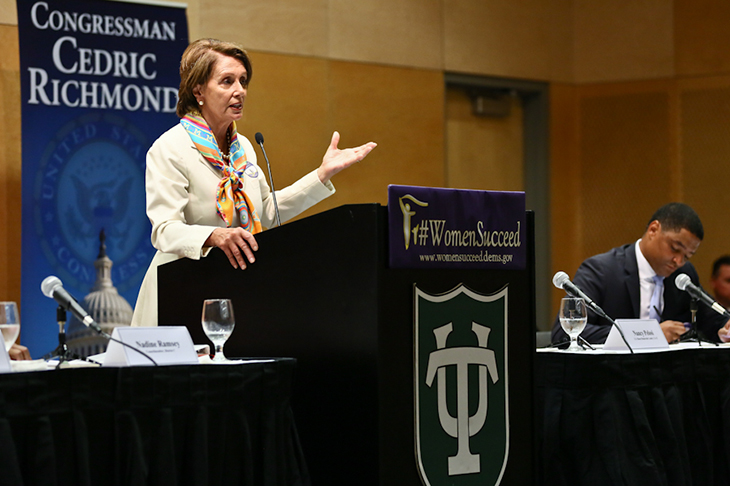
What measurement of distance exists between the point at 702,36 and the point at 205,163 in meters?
5.16

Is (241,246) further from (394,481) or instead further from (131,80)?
(131,80)

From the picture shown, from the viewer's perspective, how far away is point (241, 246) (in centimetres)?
228

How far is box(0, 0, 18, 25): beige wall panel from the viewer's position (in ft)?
16.4

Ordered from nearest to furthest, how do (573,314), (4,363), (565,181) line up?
(4,363) < (573,314) < (565,181)

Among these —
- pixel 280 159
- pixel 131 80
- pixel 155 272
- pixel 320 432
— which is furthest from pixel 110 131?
pixel 320 432

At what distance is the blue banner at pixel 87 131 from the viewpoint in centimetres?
443

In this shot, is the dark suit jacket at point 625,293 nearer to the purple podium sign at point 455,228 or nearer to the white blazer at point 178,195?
the white blazer at point 178,195

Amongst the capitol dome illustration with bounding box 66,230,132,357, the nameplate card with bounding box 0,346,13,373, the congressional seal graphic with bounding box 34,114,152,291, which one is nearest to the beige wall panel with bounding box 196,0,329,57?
the congressional seal graphic with bounding box 34,114,152,291

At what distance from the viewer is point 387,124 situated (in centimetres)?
631

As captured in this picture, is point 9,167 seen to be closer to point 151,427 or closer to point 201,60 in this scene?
point 201,60

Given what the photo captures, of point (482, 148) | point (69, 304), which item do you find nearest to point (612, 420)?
point (69, 304)

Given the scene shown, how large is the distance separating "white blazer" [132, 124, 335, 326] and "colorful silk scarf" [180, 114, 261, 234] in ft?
0.07

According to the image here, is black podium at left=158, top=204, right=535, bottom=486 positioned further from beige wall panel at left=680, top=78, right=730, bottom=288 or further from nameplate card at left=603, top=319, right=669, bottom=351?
beige wall panel at left=680, top=78, right=730, bottom=288

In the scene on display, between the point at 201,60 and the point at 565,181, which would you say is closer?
the point at 201,60
